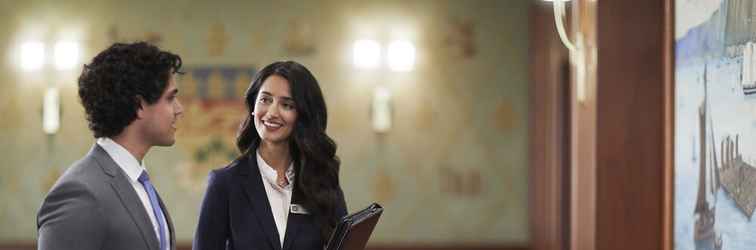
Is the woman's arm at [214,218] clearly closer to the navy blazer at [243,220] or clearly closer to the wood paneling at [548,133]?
the navy blazer at [243,220]

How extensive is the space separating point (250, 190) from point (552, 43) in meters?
3.86

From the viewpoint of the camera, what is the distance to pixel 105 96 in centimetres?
215

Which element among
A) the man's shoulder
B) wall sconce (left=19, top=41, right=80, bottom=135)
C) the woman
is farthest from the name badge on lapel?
wall sconce (left=19, top=41, right=80, bottom=135)

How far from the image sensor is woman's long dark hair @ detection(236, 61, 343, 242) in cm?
308

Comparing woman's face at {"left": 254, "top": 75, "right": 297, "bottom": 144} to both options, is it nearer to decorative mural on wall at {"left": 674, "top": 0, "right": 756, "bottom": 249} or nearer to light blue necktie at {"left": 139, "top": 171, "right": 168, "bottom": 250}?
light blue necktie at {"left": 139, "top": 171, "right": 168, "bottom": 250}

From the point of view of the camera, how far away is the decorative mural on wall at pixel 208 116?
7.61 metres

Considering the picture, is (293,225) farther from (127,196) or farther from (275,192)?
(127,196)

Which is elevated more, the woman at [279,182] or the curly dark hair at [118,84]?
the curly dark hair at [118,84]

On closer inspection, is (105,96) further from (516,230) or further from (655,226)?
(516,230)

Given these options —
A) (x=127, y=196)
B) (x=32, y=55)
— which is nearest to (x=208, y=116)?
(x=32, y=55)

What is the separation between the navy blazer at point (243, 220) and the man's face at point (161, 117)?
723 millimetres

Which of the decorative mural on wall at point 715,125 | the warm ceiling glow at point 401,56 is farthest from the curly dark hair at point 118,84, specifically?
the warm ceiling glow at point 401,56

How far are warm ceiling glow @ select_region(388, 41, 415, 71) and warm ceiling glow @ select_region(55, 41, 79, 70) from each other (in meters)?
2.49

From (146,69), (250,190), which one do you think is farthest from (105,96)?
(250,190)
